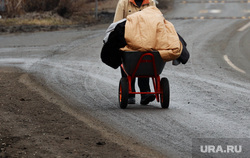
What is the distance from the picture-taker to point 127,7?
32.3 feet

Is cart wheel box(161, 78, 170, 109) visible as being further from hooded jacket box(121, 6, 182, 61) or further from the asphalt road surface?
hooded jacket box(121, 6, 182, 61)

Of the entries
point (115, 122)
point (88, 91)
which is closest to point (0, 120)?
point (115, 122)

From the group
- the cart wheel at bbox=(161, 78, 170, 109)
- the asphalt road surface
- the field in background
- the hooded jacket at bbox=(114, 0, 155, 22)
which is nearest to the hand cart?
the cart wheel at bbox=(161, 78, 170, 109)

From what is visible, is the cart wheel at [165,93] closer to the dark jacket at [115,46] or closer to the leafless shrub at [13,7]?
the dark jacket at [115,46]

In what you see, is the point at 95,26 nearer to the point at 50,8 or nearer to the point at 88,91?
the point at 50,8

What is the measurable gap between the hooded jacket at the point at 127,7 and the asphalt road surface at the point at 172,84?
4.79ft

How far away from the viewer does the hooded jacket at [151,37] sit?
902cm

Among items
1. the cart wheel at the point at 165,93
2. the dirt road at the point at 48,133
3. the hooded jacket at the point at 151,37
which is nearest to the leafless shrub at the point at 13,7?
the dirt road at the point at 48,133

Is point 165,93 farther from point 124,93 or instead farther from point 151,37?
point 151,37

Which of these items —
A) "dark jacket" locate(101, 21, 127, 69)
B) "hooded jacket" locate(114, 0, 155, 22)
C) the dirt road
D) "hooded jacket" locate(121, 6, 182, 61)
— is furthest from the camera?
"hooded jacket" locate(114, 0, 155, 22)

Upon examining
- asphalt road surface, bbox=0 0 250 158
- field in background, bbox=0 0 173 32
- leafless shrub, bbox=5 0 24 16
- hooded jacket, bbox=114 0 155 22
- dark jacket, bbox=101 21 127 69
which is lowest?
field in background, bbox=0 0 173 32

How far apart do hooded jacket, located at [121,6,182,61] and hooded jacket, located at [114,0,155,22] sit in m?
0.63

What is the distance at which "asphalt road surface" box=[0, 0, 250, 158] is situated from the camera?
7789mm

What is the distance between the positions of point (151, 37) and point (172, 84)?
12.3ft
